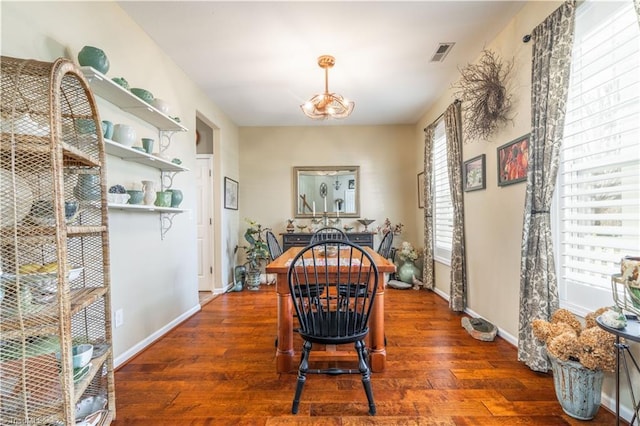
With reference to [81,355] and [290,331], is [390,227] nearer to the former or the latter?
[290,331]

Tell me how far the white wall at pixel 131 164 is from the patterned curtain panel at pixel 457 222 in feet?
9.73

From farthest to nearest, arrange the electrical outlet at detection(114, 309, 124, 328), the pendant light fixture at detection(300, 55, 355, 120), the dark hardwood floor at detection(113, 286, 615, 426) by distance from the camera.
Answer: the pendant light fixture at detection(300, 55, 355, 120) < the electrical outlet at detection(114, 309, 124, 328) < the dark hardwood floor at detection(113, 286, 615, 426)

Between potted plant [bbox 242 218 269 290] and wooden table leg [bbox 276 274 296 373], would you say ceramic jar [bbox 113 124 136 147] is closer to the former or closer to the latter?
wooden table leg [bbox 276 274 296 373]

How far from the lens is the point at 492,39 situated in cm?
250

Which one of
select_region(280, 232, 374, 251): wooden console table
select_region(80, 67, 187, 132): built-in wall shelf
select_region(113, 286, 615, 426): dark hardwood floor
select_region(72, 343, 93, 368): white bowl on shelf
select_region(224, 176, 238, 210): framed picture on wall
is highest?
select_region(80, 67, 187, 132): built-in wall shelf

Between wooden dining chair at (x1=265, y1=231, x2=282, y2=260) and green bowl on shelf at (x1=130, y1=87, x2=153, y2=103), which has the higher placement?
green bowl on shelf at (x1=130, y1=87, x2=153, y2=103)

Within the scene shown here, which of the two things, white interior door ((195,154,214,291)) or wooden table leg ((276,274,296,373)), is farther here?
white interior door ((195,154,214,291))

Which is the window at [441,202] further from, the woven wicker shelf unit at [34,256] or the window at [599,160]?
the woven wicker shelf unit at [34,256]

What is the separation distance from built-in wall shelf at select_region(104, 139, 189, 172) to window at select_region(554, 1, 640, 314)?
2883 mm

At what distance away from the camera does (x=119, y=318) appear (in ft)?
6.81

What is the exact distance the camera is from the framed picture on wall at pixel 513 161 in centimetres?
213

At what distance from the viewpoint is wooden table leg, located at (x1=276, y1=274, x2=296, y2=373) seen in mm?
1932

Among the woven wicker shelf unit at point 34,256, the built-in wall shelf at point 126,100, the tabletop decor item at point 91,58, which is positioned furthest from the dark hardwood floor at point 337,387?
the tabletop decor item at point 91,58

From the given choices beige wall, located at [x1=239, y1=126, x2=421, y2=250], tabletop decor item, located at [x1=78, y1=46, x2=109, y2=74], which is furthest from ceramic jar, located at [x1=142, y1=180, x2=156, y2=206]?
beige wall, located at [x1=239, y1=126, x2=421, y2=250]
